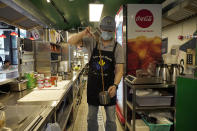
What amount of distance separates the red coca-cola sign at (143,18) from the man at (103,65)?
1.09 m

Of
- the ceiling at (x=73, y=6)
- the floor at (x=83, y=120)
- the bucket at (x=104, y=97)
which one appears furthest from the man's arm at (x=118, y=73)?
the ceiling at (x=73, y=6)

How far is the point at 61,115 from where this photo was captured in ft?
6.57

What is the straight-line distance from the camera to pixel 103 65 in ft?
5.32

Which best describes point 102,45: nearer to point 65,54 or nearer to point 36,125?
point 36,125

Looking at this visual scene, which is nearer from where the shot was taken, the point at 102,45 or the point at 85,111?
the point at 102,45

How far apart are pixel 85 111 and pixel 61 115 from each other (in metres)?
1.56

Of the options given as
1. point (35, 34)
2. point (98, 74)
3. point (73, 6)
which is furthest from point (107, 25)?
point (73, 6)

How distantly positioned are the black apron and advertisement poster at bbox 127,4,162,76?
3.22 feet

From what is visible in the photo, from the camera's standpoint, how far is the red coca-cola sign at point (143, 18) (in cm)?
242

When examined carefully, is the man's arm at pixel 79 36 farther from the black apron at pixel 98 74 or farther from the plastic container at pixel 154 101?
the plastic container at pixel 154 101

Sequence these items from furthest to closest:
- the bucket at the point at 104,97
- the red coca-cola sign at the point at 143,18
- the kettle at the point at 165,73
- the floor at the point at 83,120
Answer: the floor at the point at 83,120 → the red coca-cola sign at the point at 143,18 → the kettle at the point at 165,73 → the bucket at the point at 104,97

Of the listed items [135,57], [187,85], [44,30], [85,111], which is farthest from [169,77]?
[44,30]

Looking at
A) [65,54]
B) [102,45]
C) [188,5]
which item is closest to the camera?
[102,45]

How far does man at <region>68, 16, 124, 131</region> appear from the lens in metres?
1.62
